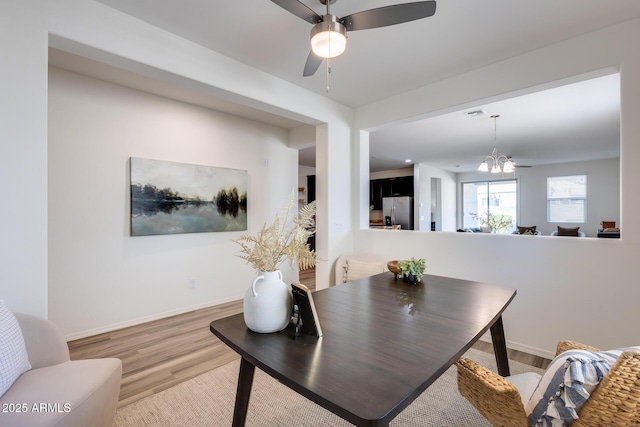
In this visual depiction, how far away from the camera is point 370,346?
105 centimetres

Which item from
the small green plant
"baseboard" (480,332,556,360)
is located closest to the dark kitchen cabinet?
the small green plant

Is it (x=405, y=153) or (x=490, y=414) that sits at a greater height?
(x=405, y=153)

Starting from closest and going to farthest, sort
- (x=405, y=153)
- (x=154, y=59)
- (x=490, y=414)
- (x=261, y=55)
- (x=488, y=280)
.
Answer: (x=490, y=414) < (x=154, y=59) < (x=261, y=55) < (x=488, y=280) < (x=405, y=153)

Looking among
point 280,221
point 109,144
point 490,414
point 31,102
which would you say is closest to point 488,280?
point 490,414

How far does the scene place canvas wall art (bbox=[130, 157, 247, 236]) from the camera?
10.5 feet

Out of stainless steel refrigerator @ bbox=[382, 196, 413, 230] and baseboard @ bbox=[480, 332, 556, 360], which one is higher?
stainless steel refrigerator @ bbox=[382, 196, 413, 230]

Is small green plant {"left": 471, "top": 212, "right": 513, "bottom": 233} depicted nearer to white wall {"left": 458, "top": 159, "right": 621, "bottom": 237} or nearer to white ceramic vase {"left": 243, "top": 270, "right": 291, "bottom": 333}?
white wall {"left": 458, "top": 159, "right": 621, "bottom": 237}

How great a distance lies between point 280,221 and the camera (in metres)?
1.29

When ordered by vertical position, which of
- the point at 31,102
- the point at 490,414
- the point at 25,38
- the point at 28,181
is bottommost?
the point at 490,414

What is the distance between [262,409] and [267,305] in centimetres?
107

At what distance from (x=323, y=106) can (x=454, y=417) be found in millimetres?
2992

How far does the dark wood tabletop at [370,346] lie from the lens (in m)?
0.78

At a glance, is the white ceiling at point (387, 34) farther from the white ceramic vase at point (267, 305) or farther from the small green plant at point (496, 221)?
the small green plant at point (496, 221)

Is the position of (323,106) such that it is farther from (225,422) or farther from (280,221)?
(225,422)
